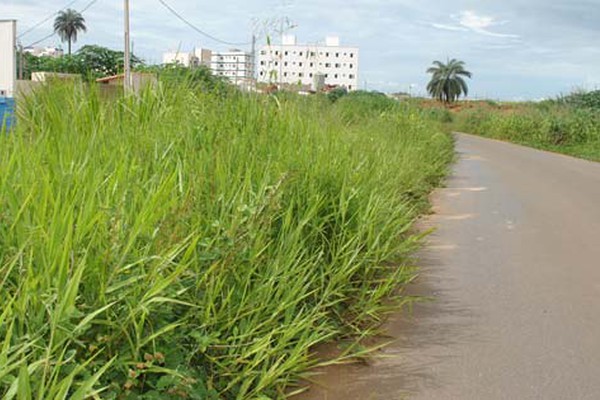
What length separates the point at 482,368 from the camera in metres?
3.90

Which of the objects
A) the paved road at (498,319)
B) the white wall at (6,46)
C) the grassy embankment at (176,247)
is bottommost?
the paved road at (498,319)

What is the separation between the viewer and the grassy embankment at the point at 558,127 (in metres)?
29.1

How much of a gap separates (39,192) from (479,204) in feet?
27.7

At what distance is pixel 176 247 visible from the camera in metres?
2.78

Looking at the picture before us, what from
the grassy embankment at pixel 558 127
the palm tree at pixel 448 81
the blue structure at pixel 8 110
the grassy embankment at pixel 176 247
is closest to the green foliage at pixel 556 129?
the grassy embankment at pixel 558 127

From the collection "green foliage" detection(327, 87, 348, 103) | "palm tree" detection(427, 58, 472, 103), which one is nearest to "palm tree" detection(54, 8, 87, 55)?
"palm tree" detection(427, 58, 472, 103)

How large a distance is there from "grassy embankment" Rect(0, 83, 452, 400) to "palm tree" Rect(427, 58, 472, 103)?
79473 mm

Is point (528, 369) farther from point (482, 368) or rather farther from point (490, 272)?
point (490, 272)

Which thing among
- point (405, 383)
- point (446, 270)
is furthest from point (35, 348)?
point (446, 270)

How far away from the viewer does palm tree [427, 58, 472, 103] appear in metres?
81.7

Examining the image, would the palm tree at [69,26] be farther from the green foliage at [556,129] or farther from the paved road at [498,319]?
the paved road at [498,319]

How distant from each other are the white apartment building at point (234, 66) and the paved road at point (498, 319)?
7.66ft

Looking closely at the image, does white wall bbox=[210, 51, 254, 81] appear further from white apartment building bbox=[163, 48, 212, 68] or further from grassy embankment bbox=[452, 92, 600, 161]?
grassy embankment bbox=[452, 92, 600, 161]

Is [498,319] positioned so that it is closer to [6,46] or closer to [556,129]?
[6,46]
